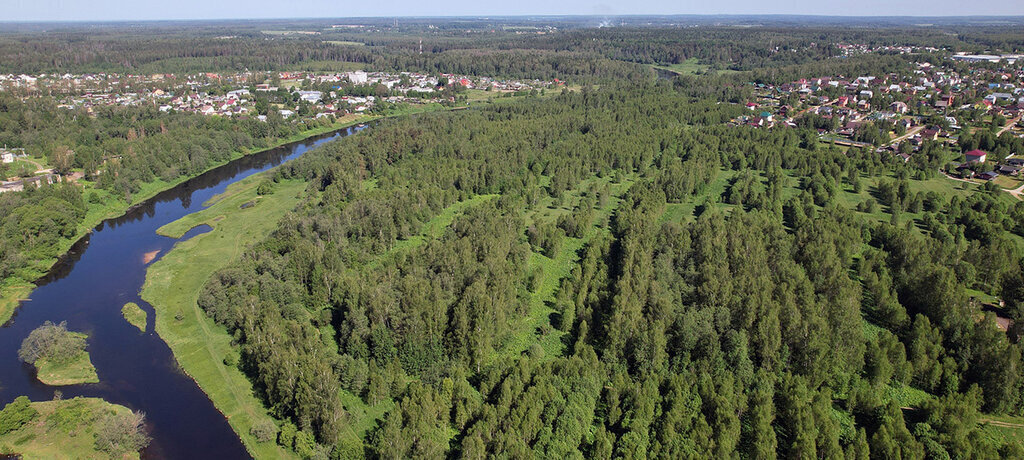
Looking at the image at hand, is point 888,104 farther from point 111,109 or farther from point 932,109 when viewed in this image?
point 111,109

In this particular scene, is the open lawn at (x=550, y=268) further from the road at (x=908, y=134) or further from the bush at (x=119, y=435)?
the road at (x=908, y=134)

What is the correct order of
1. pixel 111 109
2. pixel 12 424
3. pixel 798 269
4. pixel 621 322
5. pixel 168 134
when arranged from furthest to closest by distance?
1. pixel 111 109
2. pixel 168 134
3. pixel 798 269
4. pixel 621 322
5. pixel 12 424

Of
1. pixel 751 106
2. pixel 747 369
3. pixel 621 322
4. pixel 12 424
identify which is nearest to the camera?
pixel 12 424

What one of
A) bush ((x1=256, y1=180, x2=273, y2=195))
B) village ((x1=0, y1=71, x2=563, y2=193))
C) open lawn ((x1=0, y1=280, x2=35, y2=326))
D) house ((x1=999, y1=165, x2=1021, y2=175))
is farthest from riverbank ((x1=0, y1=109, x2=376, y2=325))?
house ((x1=999, y1=165, x2=1021, y2=175))

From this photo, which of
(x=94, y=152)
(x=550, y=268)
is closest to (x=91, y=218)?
(x=94, y=152)

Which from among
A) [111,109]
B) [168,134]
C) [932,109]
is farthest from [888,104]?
[111,109]

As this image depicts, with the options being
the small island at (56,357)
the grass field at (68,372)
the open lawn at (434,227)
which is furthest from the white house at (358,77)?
the grass field at (68,372)
